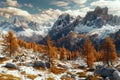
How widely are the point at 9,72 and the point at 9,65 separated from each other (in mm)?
8911

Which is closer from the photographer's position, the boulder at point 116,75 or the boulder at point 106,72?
the boulder at point 116,75

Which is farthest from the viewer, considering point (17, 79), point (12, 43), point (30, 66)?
point (12, 43)

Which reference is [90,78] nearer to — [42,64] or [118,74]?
[118,74]

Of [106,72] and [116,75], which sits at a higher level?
[116,75]

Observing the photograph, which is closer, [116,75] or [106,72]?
[116,75]

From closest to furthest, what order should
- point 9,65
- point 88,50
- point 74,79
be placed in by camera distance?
point 74,79 → point 9,65 → point 88,50

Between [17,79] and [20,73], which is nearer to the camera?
[17,79]

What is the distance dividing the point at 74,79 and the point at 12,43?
5164 centimetres

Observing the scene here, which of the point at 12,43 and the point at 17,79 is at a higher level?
the point at 12,43

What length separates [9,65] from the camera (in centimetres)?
8731

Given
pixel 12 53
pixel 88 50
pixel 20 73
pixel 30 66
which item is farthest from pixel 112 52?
pixel 12 53

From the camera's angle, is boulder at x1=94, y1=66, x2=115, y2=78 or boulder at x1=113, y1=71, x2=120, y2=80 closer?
boulder at x1=113, y1=71, x2=120, y2=80

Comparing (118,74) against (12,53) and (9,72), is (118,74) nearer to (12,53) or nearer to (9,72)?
(9,72)

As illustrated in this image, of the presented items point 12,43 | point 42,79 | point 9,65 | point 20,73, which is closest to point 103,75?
point 42,79
